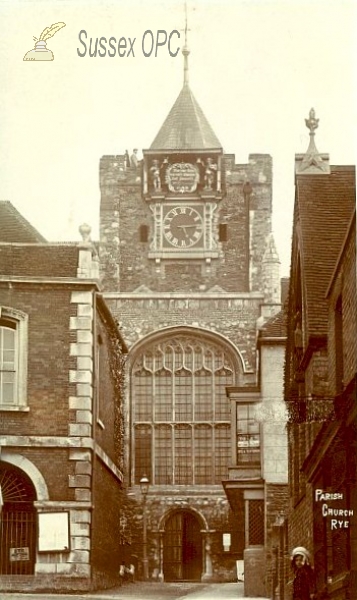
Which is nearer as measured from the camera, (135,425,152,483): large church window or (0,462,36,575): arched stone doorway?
(0,462,36,575): arched stone doorway

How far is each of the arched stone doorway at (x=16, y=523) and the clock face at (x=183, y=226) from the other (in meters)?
3.67

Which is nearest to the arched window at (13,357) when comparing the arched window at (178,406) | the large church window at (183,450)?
the arched window at (178,406)

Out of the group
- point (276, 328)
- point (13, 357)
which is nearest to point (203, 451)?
point (276, 328)

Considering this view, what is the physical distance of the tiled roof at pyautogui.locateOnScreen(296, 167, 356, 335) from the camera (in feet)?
62.5

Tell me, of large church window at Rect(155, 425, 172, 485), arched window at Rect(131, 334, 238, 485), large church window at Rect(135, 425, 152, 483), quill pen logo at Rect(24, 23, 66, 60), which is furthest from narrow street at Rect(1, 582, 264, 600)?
quill pen logo at Rect(24, 23, 66, 60)

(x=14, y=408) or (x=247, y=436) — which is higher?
(x=14, y=408)

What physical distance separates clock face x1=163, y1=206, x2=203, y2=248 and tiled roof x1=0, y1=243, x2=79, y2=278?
125cm

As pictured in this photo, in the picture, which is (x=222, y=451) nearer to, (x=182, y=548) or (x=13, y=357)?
(x=182, y=548)

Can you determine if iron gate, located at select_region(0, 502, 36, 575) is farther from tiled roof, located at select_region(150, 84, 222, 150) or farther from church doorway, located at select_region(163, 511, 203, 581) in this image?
tiled roof, located at select_region(150, 84, 222, 150)

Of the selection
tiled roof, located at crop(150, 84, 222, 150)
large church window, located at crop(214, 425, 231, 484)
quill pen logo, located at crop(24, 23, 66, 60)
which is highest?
quill pen logo, located at crop(24, 23, 66, 60)

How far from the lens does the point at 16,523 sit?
840 inches

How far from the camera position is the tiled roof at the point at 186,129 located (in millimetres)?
19531

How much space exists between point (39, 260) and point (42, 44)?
14.1 ft

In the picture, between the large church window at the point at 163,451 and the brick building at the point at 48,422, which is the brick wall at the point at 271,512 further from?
the large church window at the point at 163,451
